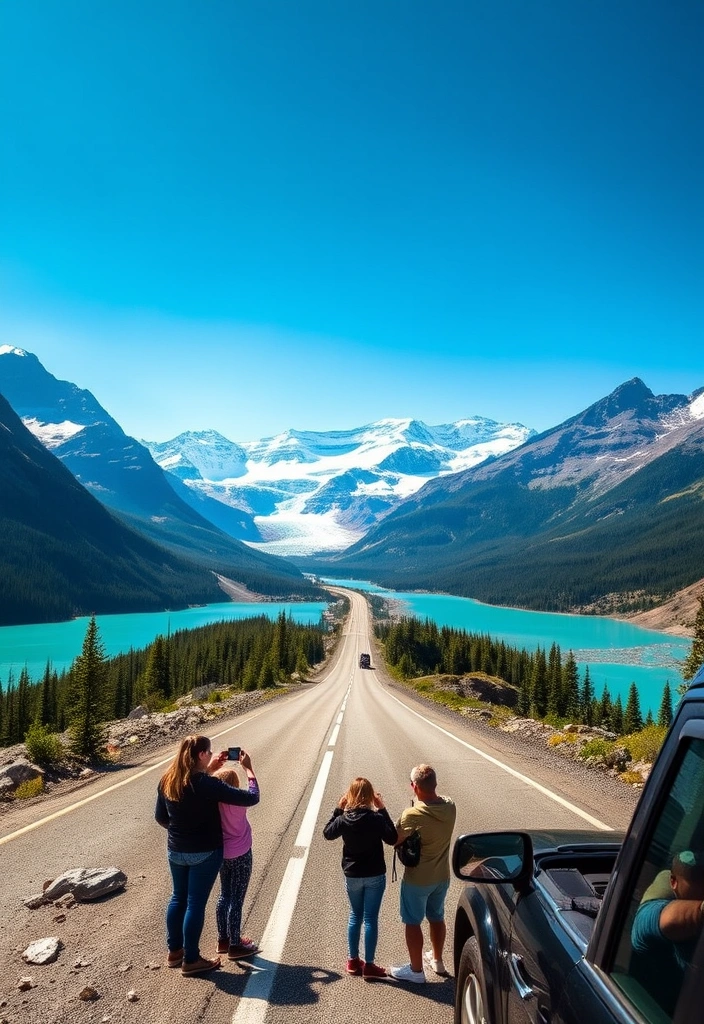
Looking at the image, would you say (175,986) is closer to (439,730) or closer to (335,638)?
(439,730)

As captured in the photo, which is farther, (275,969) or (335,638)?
(335,638)

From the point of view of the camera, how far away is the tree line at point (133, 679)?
1928 centimetres

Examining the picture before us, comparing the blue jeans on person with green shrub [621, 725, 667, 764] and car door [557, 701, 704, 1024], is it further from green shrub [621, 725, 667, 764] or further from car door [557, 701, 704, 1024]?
green shrub [621, 725, 667, 764]

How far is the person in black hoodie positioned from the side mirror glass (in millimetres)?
1457

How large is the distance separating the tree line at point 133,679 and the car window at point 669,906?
18.1 m

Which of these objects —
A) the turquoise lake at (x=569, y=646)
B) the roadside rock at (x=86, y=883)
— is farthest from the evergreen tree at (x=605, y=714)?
the roadside rock at (x=86, y=883)

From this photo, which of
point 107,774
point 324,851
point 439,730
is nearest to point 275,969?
point 324,851

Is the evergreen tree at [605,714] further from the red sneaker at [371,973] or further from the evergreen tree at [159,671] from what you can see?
the red sneaker at [371,973]

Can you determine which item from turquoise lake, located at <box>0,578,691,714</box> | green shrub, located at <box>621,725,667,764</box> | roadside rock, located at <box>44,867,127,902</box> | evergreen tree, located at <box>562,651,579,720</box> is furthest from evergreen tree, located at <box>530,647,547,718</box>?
roadside rock, located at <box>44,867,127,902</box>

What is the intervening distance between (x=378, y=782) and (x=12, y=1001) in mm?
9664

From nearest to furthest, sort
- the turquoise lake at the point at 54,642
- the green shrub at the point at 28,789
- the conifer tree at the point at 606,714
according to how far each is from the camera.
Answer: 1. the green shrub at the point at 28,789
2. the conifer tree at the point at 606,714
3. the turquoise lake at the point at 54,642

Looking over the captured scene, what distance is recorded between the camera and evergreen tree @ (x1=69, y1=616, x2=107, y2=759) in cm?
1764

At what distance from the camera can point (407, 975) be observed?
217 inches

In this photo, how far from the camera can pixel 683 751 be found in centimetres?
221
